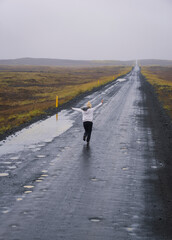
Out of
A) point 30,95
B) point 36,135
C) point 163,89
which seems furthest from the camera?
point 163,89

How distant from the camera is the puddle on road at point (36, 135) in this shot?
1191 cm

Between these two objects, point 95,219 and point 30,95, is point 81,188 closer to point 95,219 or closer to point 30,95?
point 95,219

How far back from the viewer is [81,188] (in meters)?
7.68


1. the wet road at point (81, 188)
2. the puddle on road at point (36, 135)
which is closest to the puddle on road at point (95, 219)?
the wet road at point (81, 188)

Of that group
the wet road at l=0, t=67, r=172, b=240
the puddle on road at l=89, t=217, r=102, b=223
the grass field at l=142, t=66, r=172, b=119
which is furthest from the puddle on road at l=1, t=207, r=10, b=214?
the grass field at l=142, t=66, r=172, b=119

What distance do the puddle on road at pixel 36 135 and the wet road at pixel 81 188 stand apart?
4cm

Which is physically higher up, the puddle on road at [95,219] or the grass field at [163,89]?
the grass field at [163,89]

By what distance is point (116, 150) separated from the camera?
1166cm

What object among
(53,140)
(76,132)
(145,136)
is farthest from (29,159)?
(145,136)

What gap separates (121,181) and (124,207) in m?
1.67

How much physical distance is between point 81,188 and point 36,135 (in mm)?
6880

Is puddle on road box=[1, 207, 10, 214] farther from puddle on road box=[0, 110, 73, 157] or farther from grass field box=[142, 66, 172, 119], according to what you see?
grass field box=[142, 66, 172, 119]

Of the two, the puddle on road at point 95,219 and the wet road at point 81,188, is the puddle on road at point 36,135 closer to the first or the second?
the wet road at point 81,188

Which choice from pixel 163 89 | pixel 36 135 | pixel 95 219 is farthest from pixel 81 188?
pixel 163 89
